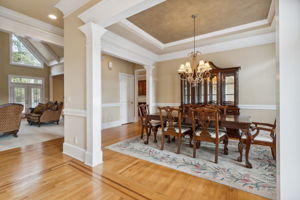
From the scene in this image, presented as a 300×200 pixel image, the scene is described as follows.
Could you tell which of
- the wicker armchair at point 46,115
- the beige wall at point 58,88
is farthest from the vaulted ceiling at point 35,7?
the beige wall at point 58,88

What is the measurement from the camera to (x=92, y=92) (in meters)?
2.29

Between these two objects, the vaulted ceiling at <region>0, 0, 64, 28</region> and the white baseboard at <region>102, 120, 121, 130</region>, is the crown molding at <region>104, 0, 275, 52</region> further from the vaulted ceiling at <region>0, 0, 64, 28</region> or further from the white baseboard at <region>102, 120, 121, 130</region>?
the white baseboard at <region>102, 120, 121, 130</region>

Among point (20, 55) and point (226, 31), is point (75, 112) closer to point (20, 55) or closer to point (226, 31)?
point (226, 31)

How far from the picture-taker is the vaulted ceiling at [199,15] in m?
2.57

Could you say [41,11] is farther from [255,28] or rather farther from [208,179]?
[255,28]

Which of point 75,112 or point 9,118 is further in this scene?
point 9,118

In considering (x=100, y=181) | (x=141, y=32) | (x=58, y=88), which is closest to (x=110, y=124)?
(x=141, y=32)

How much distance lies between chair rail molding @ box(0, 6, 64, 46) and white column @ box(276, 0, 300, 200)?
4.09 m

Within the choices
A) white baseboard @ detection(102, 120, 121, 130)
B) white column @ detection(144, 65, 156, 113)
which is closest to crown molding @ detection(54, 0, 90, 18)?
white column @ detection(144, 65, 156, 113)

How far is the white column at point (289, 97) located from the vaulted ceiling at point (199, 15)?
1.93 m

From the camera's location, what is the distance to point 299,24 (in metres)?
0.94

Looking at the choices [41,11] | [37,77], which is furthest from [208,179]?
[37,77]

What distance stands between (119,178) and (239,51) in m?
4.28

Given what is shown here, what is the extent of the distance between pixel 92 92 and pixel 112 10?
1.24 metres
